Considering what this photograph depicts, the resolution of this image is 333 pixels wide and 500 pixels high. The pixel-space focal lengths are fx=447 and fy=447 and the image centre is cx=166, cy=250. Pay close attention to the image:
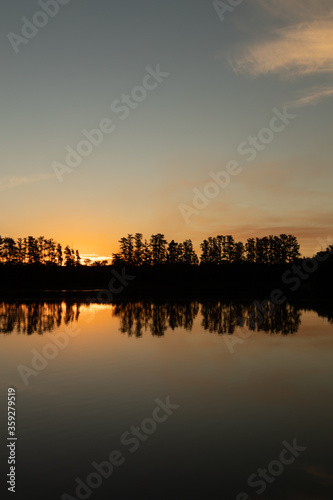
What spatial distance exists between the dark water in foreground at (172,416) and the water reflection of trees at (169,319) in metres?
3.78

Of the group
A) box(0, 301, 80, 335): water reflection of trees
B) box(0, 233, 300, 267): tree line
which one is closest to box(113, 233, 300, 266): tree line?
box(0, 233, 300, 267): tree line

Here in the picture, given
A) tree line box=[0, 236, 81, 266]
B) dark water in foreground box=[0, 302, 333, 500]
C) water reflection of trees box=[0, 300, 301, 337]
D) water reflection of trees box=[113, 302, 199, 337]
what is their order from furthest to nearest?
tree line box=[0, 236, 81, 266], water reflection of trees box=[113, 302, 199, 337], water reflection of trees box=[0, 300, 301, 337], dark water in foreground box=[0, 302, 333, 500]

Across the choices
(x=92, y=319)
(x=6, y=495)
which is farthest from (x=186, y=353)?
(x=92, y=319)

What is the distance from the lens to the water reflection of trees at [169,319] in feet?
106

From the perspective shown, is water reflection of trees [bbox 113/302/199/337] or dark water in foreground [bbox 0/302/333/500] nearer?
dark water in foreground [bbox 0/302/333/500]

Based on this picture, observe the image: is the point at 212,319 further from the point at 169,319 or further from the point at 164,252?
the point at 164,252

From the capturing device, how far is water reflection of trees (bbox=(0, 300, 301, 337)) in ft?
106

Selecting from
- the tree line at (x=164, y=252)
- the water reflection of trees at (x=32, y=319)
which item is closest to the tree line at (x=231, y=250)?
the tree line at (x=164, y=252)

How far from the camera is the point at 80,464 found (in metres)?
10.3

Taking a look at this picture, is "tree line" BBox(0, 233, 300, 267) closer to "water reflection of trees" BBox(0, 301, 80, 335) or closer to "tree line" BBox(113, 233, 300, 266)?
"tree line" BBox(113, 233, 300, 266)

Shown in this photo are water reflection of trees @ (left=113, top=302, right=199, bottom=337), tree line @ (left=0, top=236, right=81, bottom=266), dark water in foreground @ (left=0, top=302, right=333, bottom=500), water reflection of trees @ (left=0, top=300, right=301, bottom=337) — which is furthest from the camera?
tree line @ (left=0, top=236, right=81, bottom=266)

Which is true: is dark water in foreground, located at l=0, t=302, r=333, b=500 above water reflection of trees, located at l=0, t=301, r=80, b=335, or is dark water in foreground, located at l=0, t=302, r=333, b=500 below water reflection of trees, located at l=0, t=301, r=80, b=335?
below

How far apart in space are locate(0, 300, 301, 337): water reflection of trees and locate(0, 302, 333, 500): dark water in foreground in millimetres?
3784

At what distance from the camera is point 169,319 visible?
38.4 metres
